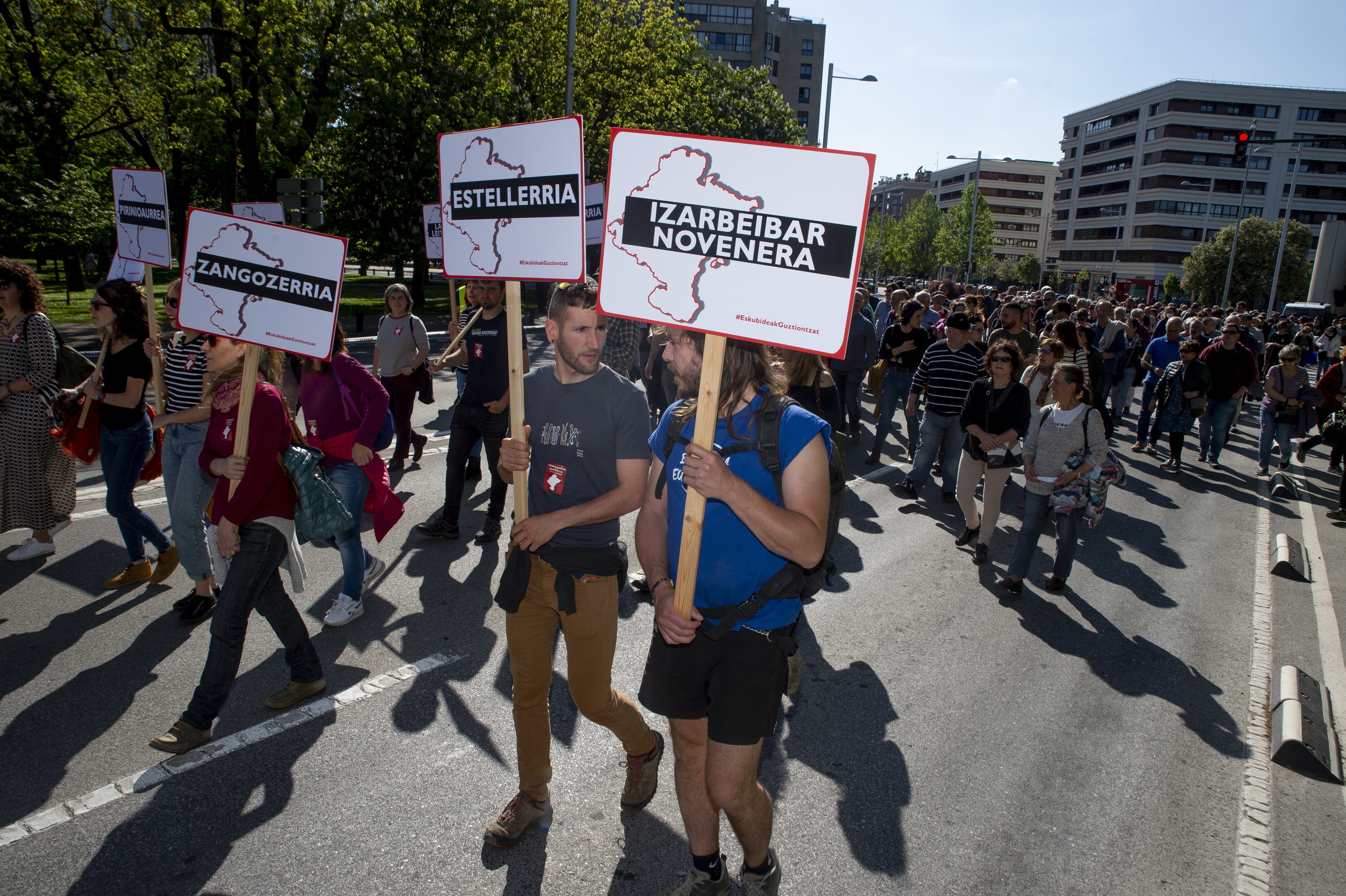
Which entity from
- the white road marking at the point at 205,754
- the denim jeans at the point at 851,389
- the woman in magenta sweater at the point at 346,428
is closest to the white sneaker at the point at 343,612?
the woman in magenta sweater at the point at 346,428

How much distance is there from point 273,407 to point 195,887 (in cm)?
193

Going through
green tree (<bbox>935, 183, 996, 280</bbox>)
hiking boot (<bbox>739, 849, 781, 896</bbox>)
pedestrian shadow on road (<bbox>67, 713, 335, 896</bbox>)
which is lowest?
pedestrian shadow on road (<bbox>67, 713, 335, 896</bbox>)

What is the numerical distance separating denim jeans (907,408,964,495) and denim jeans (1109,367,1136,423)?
6463mm

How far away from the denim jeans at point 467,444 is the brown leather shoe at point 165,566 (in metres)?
1.87

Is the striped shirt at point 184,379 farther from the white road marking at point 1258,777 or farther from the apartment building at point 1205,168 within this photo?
the apartment building at point 1205,168

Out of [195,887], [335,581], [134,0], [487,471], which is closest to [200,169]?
[134,0]

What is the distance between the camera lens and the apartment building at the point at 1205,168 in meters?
82.1

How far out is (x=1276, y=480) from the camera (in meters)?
10.0

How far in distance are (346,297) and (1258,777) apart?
30573mm

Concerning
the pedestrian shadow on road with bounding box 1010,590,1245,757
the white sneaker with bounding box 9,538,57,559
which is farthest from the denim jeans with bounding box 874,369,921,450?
the white sneaker with bounding box 9,538,57,559

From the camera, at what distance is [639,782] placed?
332 cm

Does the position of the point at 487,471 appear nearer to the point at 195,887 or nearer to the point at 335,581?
the point at 335,581

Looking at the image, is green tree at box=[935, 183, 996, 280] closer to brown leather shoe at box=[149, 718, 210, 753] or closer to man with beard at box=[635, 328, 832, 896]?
man with beard at box=[635, 328, 832, 896]

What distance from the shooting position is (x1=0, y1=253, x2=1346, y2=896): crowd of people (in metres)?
2.53
